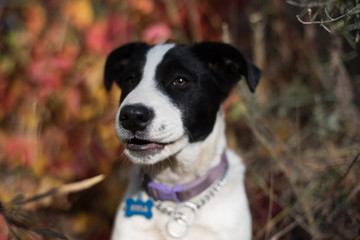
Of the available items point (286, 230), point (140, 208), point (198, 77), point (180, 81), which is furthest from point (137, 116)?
point (286, 230)

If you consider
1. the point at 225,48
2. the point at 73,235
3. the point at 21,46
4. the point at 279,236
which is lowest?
the point at 73,235

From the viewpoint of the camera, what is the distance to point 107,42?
3.49 m

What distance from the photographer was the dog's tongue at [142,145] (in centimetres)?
199

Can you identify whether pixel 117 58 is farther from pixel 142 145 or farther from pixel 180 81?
pixel 142 145

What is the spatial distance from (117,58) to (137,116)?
88cm

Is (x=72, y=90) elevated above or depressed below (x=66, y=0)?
below

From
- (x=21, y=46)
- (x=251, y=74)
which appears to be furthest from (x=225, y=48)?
(x=21, y=46)

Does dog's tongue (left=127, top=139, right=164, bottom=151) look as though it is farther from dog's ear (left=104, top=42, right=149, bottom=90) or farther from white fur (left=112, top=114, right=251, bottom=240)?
dog's ear (left=104, top=42, right=149, bottom=90)

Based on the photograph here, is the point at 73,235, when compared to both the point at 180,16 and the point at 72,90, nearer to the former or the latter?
the point at 72,90

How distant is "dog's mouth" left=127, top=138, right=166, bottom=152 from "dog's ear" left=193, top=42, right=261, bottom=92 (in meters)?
0.63

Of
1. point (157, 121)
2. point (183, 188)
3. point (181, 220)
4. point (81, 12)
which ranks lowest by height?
point (181, 220)

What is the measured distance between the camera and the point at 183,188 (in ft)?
7.34

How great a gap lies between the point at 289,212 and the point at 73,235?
177cm

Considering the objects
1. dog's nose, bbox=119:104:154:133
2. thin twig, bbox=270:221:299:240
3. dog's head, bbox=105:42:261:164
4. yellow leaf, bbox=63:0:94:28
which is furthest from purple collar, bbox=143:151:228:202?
yellow leaf, bbox=63:0:94:28
